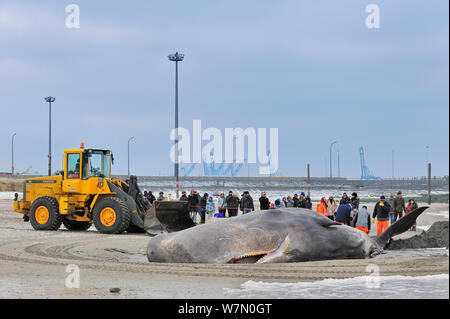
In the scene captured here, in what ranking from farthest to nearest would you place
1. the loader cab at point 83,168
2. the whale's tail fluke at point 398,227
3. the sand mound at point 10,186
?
the sand mound at point 10,186
the loader cab at point 83,168
the whale's tail fluke at point 398,227

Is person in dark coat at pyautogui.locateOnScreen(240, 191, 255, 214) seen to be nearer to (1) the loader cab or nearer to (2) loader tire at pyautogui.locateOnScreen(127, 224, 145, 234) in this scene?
(2) loader tire at pyautogui.locateOnScreen(127, 224, 145, 234)

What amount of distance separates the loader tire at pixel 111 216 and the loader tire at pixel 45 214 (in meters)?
2.11

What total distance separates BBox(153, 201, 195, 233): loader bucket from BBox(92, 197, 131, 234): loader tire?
1.86 metres

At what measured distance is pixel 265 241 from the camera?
12.1m

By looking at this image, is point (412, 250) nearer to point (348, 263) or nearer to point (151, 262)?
point (348, 263)

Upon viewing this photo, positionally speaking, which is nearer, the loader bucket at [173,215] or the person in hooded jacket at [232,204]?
the loader bucket at [173,215]

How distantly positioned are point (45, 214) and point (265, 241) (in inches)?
605

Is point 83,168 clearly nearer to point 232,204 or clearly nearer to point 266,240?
point 232,204

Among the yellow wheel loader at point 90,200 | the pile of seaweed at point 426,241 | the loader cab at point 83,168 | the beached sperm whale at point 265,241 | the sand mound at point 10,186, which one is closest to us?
the beached sperm whale at point 265,241

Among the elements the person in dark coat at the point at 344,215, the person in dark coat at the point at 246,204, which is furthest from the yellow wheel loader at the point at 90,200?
the person in dark coat at the point at 344,215

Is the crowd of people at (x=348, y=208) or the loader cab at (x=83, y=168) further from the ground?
the loader cab at (x=83, y=168)

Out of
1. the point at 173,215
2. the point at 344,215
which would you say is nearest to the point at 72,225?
the point at 173,215

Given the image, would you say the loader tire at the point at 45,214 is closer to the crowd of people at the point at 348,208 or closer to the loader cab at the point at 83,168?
the loader cab at the point at 83,168

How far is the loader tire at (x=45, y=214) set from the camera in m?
25.0
